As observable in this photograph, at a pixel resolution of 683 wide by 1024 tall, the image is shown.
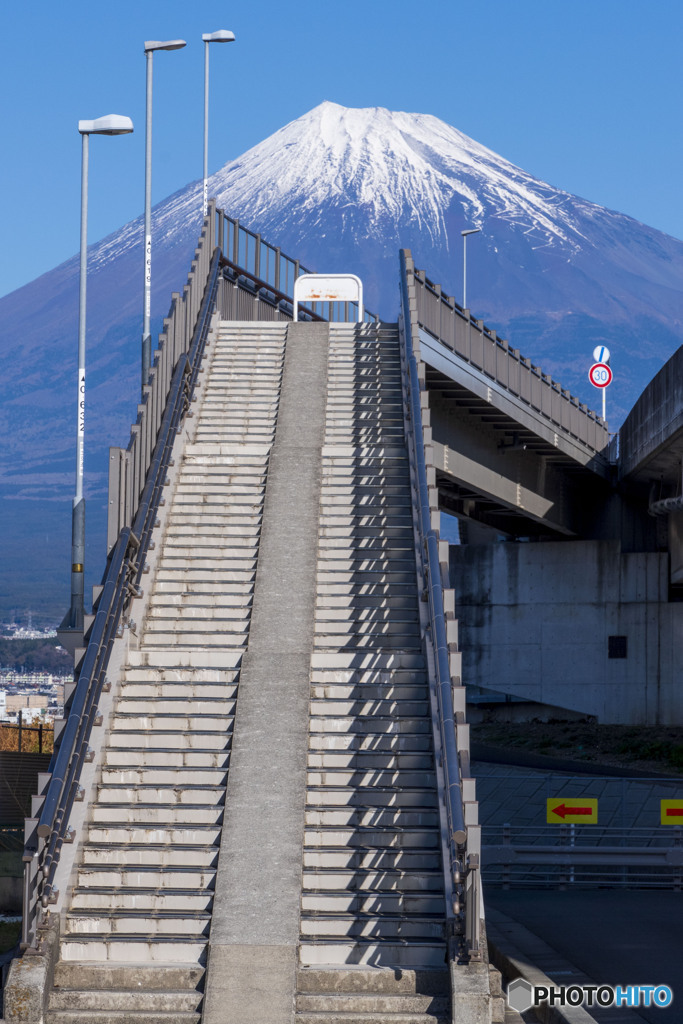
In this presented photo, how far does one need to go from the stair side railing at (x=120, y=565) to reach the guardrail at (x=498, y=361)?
5038 mm

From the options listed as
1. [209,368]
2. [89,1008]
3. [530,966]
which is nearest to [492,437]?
[209,368]

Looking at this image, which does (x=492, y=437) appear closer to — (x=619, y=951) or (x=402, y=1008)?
(x=619, y=951)

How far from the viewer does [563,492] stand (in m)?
40.2

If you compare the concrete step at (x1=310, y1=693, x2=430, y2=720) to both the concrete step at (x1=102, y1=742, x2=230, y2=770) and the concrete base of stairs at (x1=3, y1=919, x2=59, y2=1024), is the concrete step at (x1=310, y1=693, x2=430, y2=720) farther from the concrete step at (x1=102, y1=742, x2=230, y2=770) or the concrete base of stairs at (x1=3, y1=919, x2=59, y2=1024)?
the concrete base of stairs at (x1=3, y1=919, x2=59, y2=1024)

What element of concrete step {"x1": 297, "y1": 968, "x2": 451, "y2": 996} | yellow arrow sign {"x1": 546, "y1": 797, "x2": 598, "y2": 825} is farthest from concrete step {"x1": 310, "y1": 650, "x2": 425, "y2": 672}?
yellow arrow sign {"x1": 546, "y1": 797, "x2": 598, "y2": 825}

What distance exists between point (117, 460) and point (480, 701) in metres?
32.0

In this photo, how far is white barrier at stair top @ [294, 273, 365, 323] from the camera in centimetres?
3191

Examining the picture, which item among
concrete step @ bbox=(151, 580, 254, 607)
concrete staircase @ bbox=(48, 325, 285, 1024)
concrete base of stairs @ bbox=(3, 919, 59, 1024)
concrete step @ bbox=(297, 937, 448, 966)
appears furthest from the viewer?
concrete step @ bbox=(151, 580, 254, 607)

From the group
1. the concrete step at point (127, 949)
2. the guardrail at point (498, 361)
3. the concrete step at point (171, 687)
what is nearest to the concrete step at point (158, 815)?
the concrete step at point (127, 949)

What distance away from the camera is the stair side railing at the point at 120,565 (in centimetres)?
1318

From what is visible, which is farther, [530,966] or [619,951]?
[619,951]

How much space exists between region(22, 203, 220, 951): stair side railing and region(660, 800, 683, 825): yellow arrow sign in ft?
31.7

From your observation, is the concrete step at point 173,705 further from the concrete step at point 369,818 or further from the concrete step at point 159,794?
the concrete step at point 369,818

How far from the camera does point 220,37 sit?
3588 cm
